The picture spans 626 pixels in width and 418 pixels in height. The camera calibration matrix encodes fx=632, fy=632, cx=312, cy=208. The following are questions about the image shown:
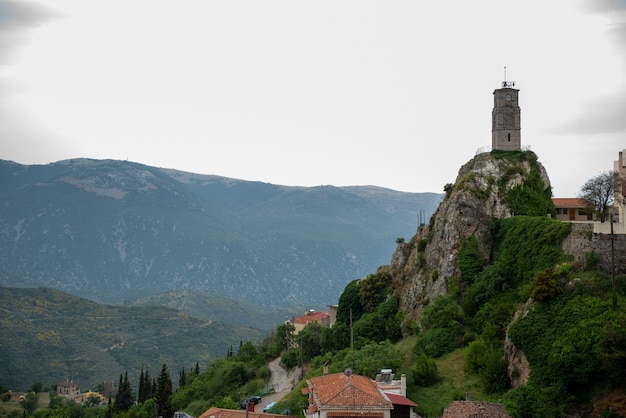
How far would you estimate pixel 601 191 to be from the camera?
63.5 metres

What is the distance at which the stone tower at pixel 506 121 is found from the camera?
73.1 m

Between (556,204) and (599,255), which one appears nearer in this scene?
(599,255)

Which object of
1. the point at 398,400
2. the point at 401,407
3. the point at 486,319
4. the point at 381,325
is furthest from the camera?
the point at 381,325

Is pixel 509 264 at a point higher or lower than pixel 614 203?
lower

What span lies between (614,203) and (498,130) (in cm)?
1567

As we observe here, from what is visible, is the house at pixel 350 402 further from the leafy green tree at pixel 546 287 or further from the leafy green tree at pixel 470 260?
the leafy green tree at pixel 470 260

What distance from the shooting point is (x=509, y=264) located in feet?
194

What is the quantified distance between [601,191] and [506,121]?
1445cm

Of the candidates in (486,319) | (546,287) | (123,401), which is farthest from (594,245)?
(123,401)

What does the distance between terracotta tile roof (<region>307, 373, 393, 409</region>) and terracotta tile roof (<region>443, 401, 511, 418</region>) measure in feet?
13.0

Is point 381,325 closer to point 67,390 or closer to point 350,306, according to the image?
point 350,306

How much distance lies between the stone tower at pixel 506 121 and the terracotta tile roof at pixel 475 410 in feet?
131

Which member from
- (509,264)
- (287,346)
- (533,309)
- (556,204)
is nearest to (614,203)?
(556,204)

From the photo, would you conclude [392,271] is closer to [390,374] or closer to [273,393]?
[273,393]
